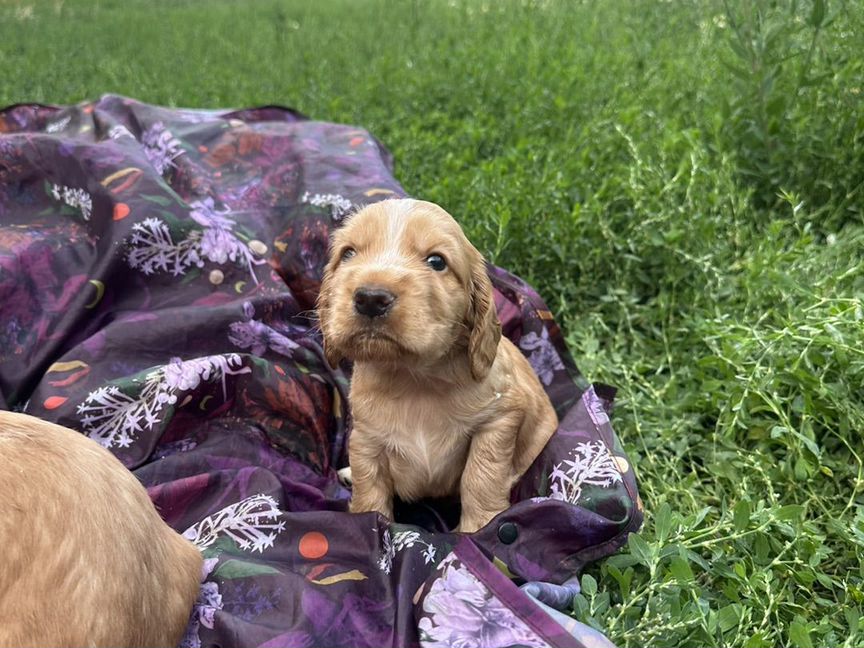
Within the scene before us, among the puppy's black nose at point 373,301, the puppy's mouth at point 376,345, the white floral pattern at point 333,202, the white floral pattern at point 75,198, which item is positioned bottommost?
the white floral pattern at point 75,198

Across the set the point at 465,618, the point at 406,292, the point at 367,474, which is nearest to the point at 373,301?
the point at 406,292

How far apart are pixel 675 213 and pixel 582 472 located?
6.28 feet

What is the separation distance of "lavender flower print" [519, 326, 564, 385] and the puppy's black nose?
129 cm

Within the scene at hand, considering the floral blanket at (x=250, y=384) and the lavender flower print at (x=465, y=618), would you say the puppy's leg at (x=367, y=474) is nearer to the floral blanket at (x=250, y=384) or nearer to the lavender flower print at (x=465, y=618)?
the floral blanket at (x=250, y=384)

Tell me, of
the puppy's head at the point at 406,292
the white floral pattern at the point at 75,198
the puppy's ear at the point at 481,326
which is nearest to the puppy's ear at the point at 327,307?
the puppy's head at the point at 406,292

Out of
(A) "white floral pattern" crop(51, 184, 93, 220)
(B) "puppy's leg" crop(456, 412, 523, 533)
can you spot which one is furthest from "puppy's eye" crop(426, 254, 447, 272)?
(A) "white floral pattern" crop(51, 184, 93, 220)

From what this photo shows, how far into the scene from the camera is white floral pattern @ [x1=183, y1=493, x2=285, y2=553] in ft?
8.25

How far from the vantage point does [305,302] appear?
3.81m

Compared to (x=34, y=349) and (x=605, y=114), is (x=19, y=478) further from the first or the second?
(x=605, y=114)

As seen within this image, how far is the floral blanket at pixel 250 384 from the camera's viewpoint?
2.26m

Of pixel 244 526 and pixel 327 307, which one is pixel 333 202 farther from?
pixel 244 526

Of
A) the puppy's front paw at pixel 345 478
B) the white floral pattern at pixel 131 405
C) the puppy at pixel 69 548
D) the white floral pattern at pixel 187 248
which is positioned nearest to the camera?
the puppy at pixel 69 548

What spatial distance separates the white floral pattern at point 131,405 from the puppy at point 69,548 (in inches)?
37.7

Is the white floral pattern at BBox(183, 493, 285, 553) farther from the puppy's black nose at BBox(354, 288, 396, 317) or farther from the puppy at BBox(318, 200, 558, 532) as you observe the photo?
the puppy's black nose at BBox(354, 288, 396, 317)
